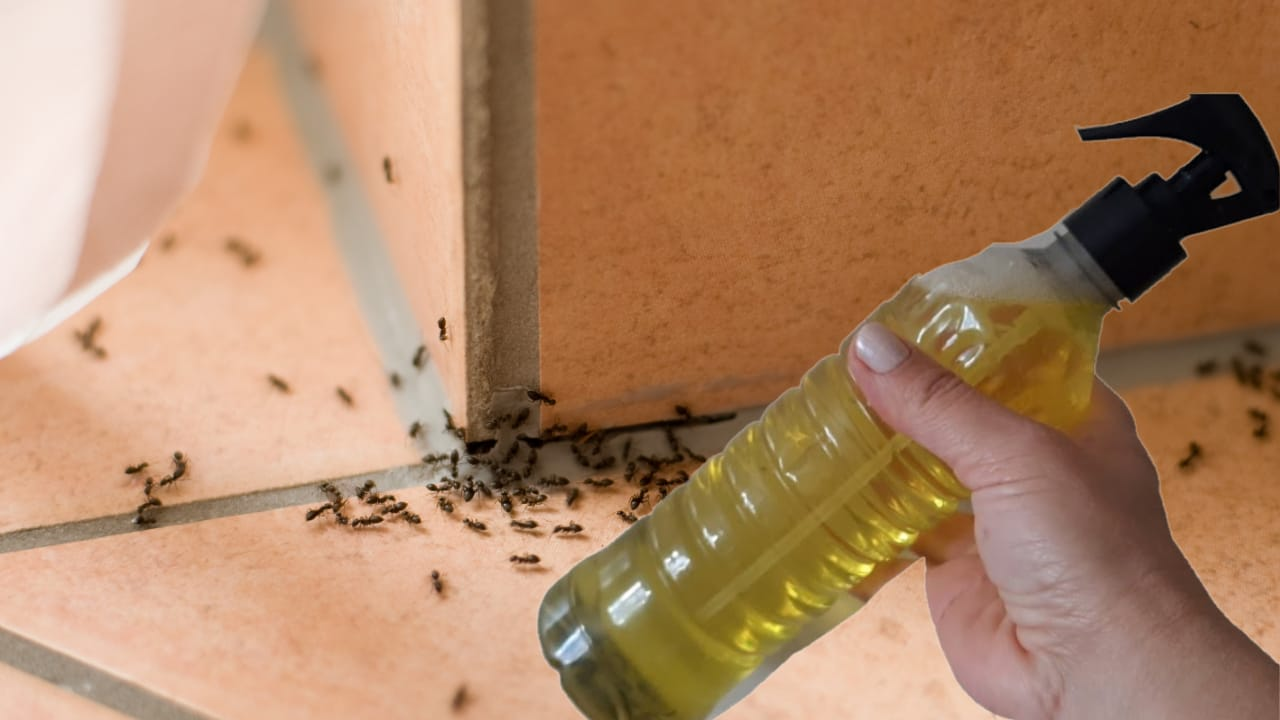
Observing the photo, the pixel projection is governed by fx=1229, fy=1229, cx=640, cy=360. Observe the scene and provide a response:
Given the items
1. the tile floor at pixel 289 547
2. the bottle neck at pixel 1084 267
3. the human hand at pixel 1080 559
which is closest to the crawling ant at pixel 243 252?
the tile floor at pixel 289 547

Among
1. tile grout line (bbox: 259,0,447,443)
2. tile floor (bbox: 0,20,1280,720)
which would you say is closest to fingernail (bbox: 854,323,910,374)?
tile floor (bbox: 0,20,1280,720)

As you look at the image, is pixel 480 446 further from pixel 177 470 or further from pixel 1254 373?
pixel 1254 373

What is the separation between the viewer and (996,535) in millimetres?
1090

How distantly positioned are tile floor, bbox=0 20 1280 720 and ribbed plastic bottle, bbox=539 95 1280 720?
12cm

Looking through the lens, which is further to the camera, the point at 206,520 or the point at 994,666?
the point at 206,520

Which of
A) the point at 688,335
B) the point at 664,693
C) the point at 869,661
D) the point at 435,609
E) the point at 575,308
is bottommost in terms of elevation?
the point at 869,661

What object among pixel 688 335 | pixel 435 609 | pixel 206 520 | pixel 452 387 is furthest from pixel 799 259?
pixel 206 520

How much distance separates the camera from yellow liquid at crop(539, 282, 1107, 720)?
114 centimetres

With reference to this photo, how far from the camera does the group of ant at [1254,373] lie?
5.73ft

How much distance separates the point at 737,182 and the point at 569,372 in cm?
31

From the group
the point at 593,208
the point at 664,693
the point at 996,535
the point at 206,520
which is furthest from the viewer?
the point at 206,520

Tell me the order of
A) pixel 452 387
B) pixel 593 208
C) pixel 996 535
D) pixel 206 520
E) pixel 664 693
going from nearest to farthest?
pixel 996 535 < pixel 664 693 < pixel 593 208 < pixel 206 520 < pixel 452 387

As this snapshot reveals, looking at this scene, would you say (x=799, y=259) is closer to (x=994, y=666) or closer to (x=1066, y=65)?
(x=1066, y=65)

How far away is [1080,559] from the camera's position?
1.06 metres
